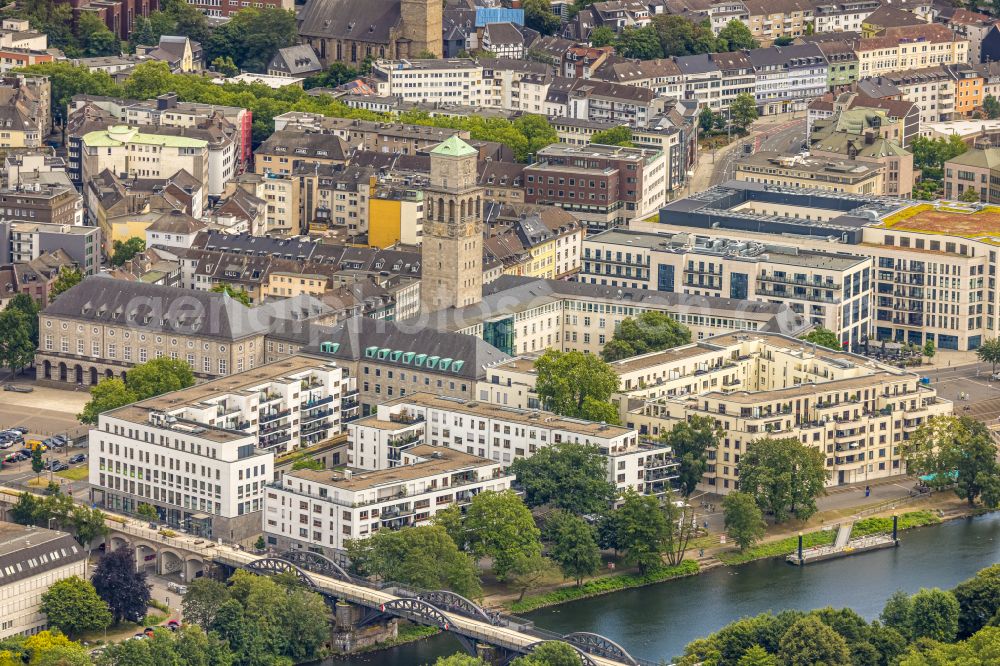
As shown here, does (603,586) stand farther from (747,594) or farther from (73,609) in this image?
(73,609)

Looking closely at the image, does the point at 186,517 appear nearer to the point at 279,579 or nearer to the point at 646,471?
the point at 279,579

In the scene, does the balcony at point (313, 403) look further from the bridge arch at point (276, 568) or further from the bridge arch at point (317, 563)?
the bridge arch at point (276, 568)

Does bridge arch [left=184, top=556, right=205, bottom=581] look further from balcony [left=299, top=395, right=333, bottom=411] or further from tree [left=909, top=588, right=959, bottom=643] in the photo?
tree [left=909, top=588, right=959, bottom=643]

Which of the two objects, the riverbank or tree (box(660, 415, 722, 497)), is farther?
tree (box(660, 415, 722, 497))

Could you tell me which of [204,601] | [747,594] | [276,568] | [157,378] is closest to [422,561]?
[276,568]

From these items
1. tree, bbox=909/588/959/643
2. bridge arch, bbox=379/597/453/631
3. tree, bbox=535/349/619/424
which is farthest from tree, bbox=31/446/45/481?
tree, bbox=909/588/959/643

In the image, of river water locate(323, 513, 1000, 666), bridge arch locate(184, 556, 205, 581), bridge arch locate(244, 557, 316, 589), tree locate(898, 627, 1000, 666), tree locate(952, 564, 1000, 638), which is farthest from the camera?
bridge arch locate(184, 556, 205, 581)
